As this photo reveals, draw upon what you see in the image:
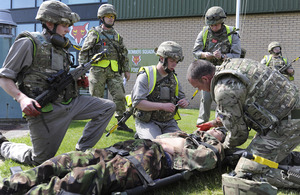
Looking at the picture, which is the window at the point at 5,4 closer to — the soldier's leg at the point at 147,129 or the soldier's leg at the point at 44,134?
the soldier's leg at the point at 44,134

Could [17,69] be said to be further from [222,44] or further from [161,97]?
[222,44]

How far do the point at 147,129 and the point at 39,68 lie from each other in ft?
5.47

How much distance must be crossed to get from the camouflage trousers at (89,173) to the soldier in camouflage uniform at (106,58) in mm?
2979

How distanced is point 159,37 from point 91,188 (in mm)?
10933

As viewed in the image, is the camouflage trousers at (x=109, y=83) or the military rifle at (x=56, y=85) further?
the camouflage trousers at (x=109, y=83)

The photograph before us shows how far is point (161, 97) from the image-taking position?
423 centimetres

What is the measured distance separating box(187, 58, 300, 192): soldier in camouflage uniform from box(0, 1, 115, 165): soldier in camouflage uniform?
5.93ft

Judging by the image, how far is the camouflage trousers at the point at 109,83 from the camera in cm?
577

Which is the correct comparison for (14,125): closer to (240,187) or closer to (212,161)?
(212,161)

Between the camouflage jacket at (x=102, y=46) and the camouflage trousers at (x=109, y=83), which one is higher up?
the camouflage jacket at (x=102, y=46)

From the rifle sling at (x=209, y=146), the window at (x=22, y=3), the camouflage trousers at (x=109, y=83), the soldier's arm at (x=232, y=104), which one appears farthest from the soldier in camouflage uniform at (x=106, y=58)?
the window at (x=22, y=3)

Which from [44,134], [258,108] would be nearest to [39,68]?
[44,134]

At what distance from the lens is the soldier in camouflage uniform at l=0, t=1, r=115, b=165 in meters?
3.34

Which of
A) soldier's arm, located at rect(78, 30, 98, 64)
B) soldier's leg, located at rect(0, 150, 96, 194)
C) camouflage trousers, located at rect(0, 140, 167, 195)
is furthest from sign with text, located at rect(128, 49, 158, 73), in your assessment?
soldier's leg, located at rect(0, 150, 96, 194)
